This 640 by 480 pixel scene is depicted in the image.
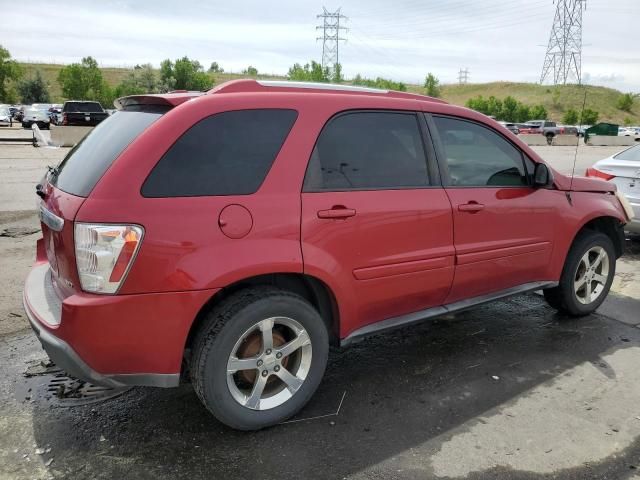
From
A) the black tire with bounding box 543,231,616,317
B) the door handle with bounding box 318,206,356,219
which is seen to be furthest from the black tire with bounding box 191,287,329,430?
the black tire with bounding box 543,231,616,317

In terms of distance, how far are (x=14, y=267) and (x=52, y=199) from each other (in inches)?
132

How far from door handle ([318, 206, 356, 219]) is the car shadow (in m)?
1.18

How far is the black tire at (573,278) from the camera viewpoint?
454 centimetres

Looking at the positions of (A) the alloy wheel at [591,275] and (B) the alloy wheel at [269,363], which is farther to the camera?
(A) the alloy wheel at [591,275]

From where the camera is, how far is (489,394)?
343 cm

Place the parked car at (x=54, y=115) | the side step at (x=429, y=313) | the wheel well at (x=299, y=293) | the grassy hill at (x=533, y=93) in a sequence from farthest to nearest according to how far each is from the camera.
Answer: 1. the grassy hill at (x=533, y=93)
2. the parked car at (x=54, y=115)
3. the side step at (x=429, y=313)
4. the wheel well at (x=299, y=293)

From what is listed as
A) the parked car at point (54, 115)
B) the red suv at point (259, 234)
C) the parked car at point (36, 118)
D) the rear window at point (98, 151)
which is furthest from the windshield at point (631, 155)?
the parked car at point (54, 115)

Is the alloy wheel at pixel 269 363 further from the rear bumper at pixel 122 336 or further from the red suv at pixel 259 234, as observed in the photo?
the rear bumper at pixel 122 336

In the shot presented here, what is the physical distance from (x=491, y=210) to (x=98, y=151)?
102 inches

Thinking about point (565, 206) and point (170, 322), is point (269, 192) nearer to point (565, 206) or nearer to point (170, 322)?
point (170, 322)

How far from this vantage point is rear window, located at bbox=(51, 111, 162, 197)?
2.70 meters

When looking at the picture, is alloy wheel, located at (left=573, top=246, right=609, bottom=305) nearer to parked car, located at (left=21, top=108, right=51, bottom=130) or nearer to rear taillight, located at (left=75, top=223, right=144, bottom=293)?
rear taillight, located at (left=75, top=223, right=144, bottom=293)

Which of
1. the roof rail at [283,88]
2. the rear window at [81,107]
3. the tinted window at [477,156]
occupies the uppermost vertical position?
the rear window at [81,107]

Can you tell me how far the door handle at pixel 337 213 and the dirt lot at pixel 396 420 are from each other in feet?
3.86
